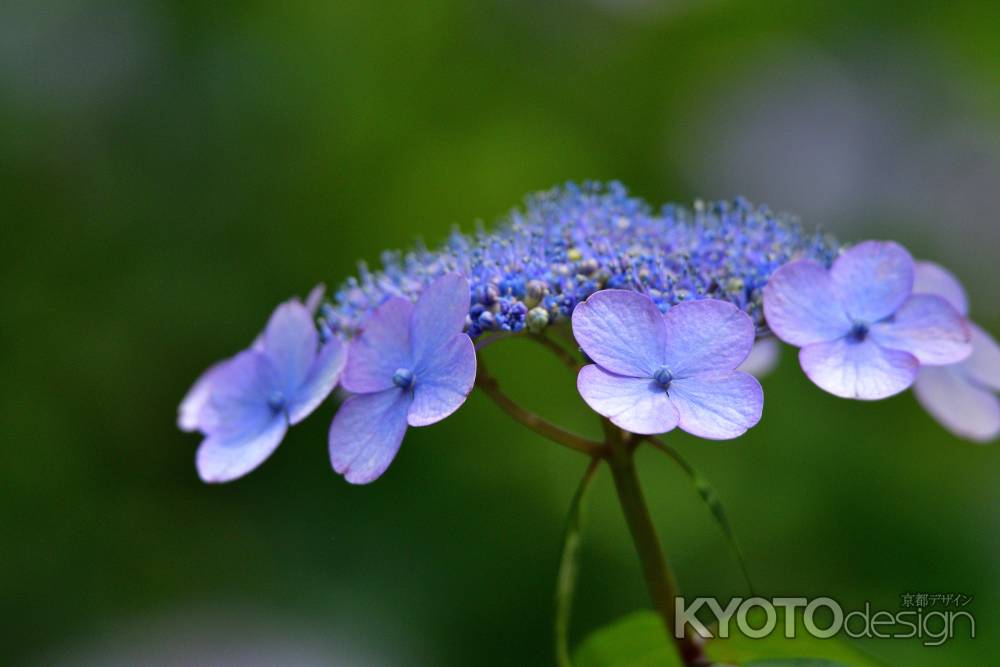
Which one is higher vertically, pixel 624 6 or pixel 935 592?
pixel 624 6

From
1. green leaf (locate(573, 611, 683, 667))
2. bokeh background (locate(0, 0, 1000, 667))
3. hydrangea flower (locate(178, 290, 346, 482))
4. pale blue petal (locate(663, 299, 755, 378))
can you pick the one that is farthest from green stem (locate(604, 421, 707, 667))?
bokeh background (locate(0, 0, 1000, 667))

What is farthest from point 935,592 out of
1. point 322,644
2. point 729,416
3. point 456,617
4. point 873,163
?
point 873,163

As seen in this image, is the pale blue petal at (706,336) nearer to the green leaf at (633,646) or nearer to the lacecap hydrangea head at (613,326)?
the lacecap hydrangea head at (613,326)

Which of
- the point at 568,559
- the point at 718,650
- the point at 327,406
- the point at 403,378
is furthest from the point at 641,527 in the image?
the point at 327,406

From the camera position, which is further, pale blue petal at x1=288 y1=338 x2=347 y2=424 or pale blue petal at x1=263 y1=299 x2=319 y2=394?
pale blue petal at x1=263 y1=299 x2=319 y2=394

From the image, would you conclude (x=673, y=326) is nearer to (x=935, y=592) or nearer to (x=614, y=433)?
(x=614, y=433)

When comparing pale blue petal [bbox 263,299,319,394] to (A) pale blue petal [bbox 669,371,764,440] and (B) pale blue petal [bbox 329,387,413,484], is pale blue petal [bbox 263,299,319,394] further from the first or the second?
(A) pale blue petal [bbox 669,371,764,440]

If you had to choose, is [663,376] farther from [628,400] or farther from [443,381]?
[443,381]
